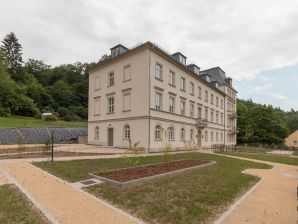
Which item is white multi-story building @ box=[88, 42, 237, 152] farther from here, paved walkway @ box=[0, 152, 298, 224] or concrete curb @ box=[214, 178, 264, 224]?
paved walkway @ box=[0, 152, 298, 224]

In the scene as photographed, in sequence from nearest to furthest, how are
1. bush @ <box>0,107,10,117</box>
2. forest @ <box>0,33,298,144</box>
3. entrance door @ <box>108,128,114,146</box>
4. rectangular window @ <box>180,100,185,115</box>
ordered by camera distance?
entrance door @ <box>108,128,114,146</box> → rectangular window @ <box>180,100,185,115</box> → bush @ <box>0,107,10,117</box> → forest @ <box>0,33,298,144</box>

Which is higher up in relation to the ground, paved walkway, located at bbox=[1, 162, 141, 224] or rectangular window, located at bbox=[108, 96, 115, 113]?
rectangular window, located at bbox=[108, 96, 115, 113]

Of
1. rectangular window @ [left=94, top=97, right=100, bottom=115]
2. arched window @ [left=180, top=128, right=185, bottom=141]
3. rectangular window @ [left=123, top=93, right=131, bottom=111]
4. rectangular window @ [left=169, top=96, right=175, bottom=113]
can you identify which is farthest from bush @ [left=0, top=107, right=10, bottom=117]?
arched window @ [left=180, top=128, right=185, bottom=141]

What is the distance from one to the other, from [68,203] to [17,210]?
1.26m

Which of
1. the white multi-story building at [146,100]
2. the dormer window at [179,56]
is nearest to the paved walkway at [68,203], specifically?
the white multi-story building at [146,100]

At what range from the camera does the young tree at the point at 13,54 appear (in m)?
67.8

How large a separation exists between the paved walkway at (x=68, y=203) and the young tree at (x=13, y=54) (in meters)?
69.1

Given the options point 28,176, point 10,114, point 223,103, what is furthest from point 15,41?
point 28,176

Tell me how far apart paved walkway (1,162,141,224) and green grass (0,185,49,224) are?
1.01 feet

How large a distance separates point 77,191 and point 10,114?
5474 centimetres

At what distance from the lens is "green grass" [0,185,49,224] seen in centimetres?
523

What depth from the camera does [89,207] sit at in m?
6.18

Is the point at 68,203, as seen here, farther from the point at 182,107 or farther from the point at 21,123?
the point at 21,123

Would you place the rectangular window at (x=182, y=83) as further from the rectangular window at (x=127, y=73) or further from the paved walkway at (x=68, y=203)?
the paved walkway at (x=68, y=203)
